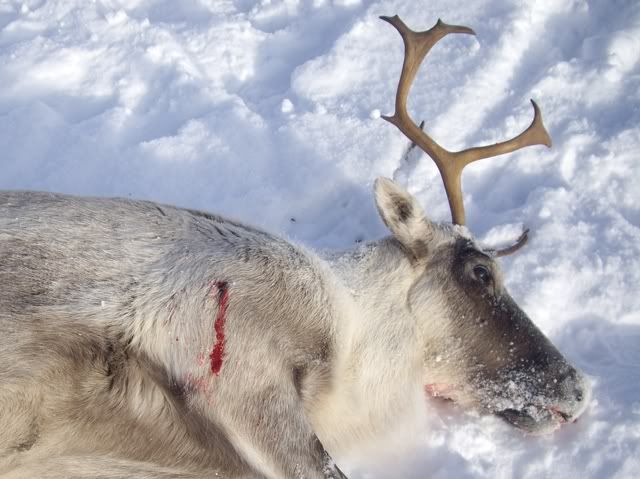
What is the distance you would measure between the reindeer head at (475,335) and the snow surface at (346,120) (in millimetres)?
189

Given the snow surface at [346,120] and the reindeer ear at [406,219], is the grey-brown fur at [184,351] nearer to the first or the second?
the reindeer ear at [406,219]

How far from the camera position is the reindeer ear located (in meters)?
3.82

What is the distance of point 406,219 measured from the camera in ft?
12.7

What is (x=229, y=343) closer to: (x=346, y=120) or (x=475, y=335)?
(x=475, y=335)

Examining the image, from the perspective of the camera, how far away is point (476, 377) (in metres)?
3.77

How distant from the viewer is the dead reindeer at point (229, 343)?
2904 millimetres

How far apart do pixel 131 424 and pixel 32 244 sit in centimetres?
95

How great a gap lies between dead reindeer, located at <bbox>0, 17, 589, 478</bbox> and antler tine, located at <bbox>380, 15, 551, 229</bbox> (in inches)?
15.6

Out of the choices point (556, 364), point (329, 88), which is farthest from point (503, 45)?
point (556, 364)

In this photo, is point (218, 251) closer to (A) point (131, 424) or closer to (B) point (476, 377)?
(A) point (131, 424)

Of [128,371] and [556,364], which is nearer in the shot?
[128,371]

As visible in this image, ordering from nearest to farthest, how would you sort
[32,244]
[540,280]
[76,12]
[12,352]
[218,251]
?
[12,352], [32,244], [218,251], [540,280], [76,12]

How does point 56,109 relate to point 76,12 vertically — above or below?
below

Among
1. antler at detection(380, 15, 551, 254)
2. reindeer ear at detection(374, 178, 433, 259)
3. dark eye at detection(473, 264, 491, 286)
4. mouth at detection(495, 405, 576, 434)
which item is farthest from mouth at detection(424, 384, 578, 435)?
antler at detection(380, 15, 551, 254)
